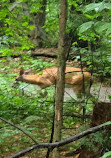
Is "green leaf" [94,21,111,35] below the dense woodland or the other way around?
the other way around

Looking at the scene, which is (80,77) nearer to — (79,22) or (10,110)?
(10,110)

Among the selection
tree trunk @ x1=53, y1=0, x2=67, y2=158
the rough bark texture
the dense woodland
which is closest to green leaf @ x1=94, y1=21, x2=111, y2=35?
the dense woodland

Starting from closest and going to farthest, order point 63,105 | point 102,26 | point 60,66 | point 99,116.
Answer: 1. point 102,26
2. point 60,66
3. point 99,116
4. point 63,105

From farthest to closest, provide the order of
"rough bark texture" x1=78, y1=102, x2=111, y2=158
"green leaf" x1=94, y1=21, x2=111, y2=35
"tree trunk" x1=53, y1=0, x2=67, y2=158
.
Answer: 1. "rough bark texture" x1=78, y1=102, x2=111, y2=158
2. "tree trunk" x1=53, y1=0, x2=67, y2=158
3. "green leaf" x1=94, y1=21, x2=111, y2=35

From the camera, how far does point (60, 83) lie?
7.43ft

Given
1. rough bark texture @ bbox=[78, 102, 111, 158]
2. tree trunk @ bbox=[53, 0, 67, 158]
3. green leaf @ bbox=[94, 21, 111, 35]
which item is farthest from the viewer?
rough bark texture @ bbox=[78, 102, 111, 158]

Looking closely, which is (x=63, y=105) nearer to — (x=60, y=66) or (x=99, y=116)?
(x=99, y=116)

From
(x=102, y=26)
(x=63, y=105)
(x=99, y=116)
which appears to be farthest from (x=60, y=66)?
(x=63, y=105)

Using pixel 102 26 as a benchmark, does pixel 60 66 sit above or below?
below

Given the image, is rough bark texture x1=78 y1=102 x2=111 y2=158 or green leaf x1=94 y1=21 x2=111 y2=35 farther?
rough bark texture x1=78 y1=102 x2=111 y2=158

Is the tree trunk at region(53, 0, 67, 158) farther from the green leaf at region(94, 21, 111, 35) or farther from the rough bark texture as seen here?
the green leaf at region(94, 21, 111, 35)

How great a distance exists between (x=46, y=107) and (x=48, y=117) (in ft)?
1.28

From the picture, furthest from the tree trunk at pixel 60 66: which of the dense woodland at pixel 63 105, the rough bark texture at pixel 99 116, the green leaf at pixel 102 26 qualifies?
the green leaf at pixel 102 26

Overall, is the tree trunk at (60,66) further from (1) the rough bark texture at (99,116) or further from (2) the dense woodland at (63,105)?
(1) the rough bark texture at (99,116)
